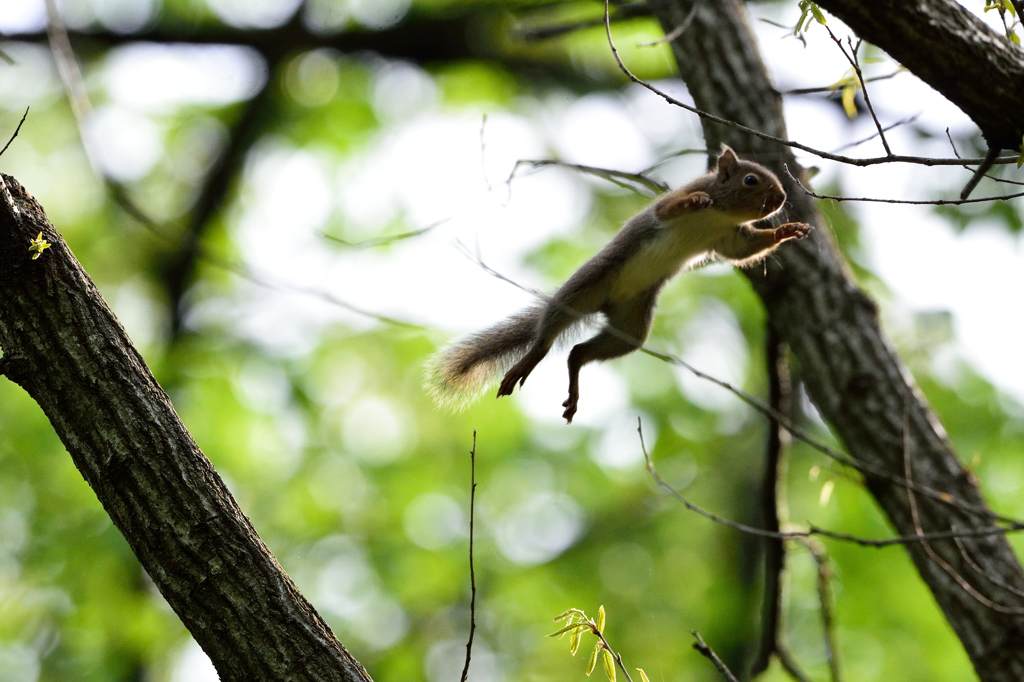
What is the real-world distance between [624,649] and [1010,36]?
6.61 metres

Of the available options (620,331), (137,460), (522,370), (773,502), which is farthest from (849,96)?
(137,460)

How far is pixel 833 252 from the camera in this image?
3.67 meters

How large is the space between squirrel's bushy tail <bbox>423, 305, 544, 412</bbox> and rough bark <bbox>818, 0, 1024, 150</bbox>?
1.20 meters

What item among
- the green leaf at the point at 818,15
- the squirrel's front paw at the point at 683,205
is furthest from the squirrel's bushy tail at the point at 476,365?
the green leaf at the point at 818,15

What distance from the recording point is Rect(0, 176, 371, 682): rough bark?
1912 mm

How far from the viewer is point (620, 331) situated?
241 cm

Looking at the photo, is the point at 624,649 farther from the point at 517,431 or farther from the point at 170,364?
the point at 170,364

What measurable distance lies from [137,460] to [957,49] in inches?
87.4

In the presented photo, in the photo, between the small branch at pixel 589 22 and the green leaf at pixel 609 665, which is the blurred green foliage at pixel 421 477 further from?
the green leaf at pixel 609 665

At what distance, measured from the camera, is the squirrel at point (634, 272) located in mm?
2277

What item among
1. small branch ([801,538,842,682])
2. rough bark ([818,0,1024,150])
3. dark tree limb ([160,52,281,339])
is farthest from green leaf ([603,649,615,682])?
dark tree limb ([160,52,281,339])

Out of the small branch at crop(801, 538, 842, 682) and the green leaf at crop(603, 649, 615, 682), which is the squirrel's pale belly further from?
the small branch at crop(801, 538, 842, 682)

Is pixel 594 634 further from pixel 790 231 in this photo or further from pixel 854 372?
pixel 854 372

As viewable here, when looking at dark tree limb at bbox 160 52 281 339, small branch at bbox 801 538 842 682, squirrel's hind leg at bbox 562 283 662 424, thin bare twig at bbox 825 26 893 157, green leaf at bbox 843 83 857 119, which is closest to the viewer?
thin bare twig at bbox 825 26 893 157
